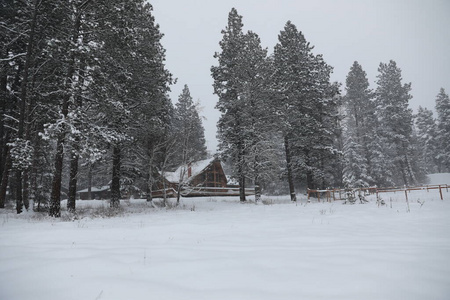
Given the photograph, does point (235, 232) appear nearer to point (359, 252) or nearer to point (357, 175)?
point (359, 252)

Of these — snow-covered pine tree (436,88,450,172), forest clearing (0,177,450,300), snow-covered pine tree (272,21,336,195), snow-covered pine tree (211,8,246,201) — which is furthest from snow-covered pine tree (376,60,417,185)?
forest clearing (0,177,450,300)

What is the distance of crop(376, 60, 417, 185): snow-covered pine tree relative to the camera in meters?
33.1

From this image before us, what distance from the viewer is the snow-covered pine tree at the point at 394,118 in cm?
3309

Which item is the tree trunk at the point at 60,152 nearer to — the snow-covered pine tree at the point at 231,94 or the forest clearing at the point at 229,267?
the forest clearing at the point at 229,267

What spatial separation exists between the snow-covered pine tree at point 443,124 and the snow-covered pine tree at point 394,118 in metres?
6.99

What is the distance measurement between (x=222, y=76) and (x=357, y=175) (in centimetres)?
2120

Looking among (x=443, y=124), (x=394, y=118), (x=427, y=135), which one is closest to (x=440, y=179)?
(x=443, y=124)

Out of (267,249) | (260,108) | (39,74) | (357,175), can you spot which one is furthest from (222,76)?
(357,175)

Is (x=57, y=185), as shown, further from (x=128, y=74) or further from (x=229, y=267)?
(x=229, y=267)

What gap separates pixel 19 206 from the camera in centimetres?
1164

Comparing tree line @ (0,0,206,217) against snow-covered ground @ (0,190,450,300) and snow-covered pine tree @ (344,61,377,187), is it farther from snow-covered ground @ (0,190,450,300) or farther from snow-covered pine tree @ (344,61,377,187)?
snow-covered pine tree @ (344,61,377,187)

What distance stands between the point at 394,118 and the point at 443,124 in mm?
13913

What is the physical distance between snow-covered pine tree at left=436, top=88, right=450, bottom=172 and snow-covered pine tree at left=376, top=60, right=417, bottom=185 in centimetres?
699

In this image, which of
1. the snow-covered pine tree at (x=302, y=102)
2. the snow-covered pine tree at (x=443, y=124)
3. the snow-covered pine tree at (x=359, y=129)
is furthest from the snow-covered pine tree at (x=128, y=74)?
the snow-covered pine tree at (x=443, y=124)
